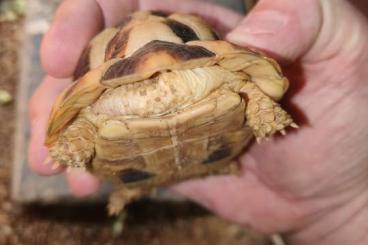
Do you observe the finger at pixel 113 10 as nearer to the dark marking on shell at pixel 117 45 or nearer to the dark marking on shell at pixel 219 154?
the dark marking on shell at pixel 117 45

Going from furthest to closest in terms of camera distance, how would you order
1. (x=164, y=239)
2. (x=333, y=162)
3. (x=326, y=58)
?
(x=164, y=239), (x=333, y=162), (x=326, y=58)

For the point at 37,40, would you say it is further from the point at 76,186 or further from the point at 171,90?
the point at 171,90

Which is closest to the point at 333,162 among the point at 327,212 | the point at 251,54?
the point at 327,212

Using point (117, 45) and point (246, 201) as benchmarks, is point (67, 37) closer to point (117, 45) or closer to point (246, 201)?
point (117, 45)

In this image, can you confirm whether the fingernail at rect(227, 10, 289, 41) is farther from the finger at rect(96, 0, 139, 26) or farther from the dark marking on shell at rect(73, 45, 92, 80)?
the finger at rect(96, 0, 139, 26)

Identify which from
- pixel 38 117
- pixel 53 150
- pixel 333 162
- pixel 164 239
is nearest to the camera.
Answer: pixel 53 150

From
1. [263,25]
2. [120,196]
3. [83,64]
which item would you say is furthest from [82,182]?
[263,25]
